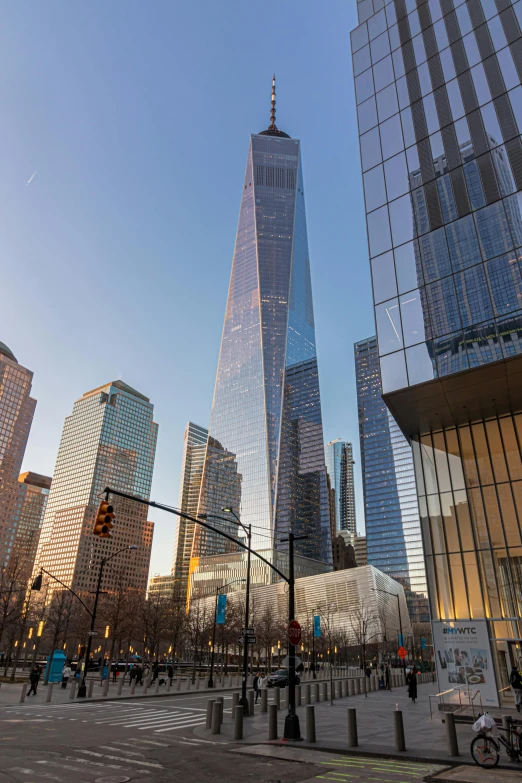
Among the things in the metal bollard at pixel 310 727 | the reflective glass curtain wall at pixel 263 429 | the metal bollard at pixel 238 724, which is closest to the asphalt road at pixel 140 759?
the metal bollard at pixel 238 724

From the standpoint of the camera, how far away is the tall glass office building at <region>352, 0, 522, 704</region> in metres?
25.5

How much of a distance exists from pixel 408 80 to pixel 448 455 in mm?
25665

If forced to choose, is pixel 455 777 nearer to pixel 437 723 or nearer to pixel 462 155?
pixel 437 723

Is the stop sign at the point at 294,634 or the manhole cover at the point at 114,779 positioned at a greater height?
the stop sign at the point at 294,634

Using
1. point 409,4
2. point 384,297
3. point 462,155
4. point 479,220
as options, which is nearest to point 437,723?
point 384,297

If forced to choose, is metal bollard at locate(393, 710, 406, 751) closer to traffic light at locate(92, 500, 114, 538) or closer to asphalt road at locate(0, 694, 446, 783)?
asphalt road at locate(0, 694, 446, 783)

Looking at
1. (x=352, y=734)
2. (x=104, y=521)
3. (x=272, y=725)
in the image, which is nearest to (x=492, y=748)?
(x=352, y=734)

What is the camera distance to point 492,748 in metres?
11.9

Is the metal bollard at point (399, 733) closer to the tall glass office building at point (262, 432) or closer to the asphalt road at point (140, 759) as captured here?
the asphalt road at point (140, 759)

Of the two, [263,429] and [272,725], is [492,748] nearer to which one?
[272,725]

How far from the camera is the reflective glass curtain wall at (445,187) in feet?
85.6

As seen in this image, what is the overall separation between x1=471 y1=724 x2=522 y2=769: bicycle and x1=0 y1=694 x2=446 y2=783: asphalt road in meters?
1.55

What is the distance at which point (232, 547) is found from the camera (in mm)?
180750

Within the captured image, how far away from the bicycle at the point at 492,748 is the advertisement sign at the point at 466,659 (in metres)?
13.5
